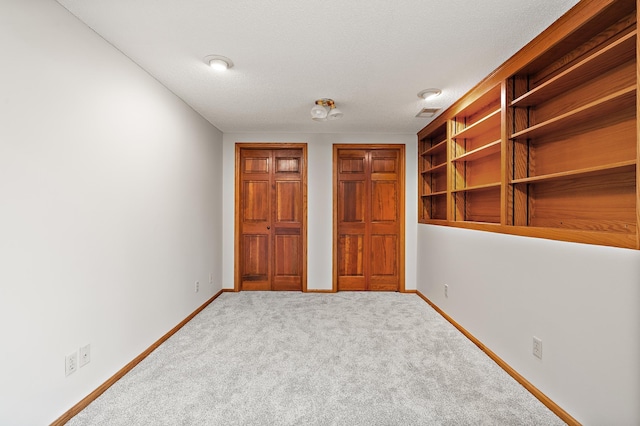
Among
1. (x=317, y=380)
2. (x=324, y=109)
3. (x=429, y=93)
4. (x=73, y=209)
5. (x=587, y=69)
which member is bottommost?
(x=317, y=380)

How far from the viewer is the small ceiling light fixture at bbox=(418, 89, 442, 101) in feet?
9.33

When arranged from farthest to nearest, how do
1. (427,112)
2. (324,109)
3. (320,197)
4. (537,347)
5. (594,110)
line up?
(320,197), (427,112), (324,109), (537,347), (594,110)

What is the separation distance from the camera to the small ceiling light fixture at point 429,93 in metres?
2.84

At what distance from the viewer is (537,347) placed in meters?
1.96

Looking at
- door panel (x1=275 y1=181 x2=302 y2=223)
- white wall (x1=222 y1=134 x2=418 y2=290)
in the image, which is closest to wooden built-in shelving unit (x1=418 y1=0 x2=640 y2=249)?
Answer: white wall (x1=222 y1=134 x2=418 y2=290)

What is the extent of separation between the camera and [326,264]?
177 inches

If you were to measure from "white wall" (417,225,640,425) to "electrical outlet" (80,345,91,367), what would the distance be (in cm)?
292

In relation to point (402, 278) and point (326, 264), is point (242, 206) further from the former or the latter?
point (402, 278)

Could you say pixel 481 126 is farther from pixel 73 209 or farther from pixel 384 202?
pixel 73 209

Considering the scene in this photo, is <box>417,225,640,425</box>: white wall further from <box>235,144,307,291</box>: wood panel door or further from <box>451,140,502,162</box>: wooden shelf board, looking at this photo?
<box>235,144,307,291</box>: wood panel door

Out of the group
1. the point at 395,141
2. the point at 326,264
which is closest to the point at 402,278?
the point at 326,264

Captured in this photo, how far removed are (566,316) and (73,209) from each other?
3.01 meters

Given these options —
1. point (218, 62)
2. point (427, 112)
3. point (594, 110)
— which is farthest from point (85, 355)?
point (427, 112)

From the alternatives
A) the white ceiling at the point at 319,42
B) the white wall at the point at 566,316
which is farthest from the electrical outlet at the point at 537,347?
the white ceiling at the point at 319,42
